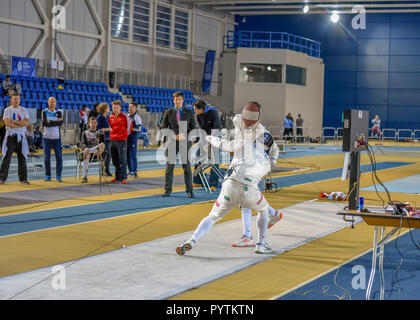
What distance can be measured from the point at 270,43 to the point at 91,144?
2836cm

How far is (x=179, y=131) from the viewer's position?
A: 1244 cm

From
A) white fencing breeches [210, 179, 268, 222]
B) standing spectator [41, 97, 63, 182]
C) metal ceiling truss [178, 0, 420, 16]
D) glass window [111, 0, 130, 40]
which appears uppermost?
metal ceiling truss [178, 0, 420, 16]

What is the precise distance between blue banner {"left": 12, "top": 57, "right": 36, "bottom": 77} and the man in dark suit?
1765cm

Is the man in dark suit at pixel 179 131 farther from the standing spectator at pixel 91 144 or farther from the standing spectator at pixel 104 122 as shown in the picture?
the standing spectator at pixel 104 122

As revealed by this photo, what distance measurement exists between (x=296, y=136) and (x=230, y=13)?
12.1 meters

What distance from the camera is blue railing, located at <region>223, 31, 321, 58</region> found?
138 feet

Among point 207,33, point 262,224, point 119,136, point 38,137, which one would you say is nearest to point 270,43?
point 207,33

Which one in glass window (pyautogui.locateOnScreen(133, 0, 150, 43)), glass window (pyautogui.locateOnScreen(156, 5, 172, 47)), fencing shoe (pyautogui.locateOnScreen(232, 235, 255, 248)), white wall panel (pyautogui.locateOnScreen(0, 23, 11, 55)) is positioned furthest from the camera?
glass window (pyautogui.locateOnScreen(156, 5, 172, 47))

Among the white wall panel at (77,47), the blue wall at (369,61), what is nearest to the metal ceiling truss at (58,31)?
the white wall panel at (77,47)

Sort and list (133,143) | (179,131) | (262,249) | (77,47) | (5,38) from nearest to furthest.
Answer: (262,249) → (179,131) → (133,143) → (5,38) → (77,47)

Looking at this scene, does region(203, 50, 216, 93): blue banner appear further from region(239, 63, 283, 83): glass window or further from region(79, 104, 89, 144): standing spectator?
region(79, 104, 89, 144): standing spectator

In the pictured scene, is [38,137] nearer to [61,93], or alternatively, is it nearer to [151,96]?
[61,93]

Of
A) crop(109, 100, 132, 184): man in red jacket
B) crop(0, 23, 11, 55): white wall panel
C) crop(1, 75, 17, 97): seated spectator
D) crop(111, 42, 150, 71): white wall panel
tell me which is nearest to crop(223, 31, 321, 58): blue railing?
crop(111, 42, 150, 71): white wall panel

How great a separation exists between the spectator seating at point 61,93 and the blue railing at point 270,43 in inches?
504
